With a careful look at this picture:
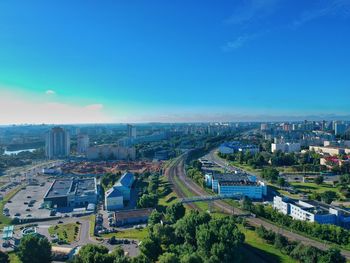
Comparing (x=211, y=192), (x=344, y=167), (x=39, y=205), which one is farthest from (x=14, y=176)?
(x=344, y=167)

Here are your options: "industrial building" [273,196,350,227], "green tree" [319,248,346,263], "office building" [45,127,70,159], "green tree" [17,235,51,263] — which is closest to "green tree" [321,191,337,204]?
"industrial building" [273,196,350,227]

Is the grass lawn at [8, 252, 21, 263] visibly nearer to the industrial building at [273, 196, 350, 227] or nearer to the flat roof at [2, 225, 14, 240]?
the flat roof at [2, 225, 14, 240]

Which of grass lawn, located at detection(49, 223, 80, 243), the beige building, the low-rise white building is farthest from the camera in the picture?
the beige building

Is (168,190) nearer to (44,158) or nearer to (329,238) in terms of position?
(329,238)

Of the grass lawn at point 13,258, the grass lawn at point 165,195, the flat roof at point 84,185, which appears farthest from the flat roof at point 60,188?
the grass lawn at point 13,258

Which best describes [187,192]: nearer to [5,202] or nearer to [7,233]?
[7,233]

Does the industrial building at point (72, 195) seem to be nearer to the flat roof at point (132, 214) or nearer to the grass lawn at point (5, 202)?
the grass lawn at point (5, 202)
